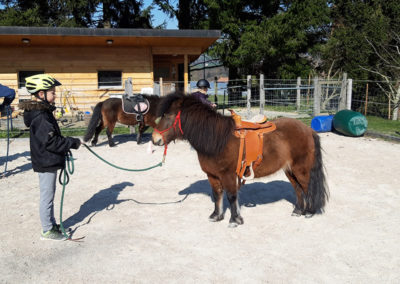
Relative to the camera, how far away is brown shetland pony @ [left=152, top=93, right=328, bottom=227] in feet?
11.5

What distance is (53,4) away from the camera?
23.4 m

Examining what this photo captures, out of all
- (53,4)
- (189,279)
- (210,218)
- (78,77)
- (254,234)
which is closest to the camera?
(189,279)

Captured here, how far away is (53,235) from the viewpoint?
3541mm

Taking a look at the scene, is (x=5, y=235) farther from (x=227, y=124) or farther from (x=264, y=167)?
(x=264, y=167)

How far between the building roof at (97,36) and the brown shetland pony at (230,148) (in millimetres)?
9608

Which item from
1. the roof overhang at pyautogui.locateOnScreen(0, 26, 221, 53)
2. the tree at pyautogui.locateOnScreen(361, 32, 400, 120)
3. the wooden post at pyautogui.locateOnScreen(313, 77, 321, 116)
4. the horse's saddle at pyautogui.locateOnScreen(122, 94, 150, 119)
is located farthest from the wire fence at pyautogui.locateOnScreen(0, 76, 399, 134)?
the horse's saddle at pyautogui.locateOnScreen(122, 94, 150, 119)

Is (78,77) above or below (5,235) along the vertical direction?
above

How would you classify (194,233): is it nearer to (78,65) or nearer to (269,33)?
(78,65)

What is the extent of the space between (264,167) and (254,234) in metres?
0.81

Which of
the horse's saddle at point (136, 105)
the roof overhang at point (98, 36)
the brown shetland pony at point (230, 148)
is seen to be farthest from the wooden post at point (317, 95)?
the brown shetland pony at point (230, 148)

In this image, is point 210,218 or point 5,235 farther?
point 210,218

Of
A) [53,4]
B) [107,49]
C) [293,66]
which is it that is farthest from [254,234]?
[53,4]

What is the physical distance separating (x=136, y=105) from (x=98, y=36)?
17.7 ft

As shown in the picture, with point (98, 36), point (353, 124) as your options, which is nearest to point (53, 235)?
point (353, 124)
